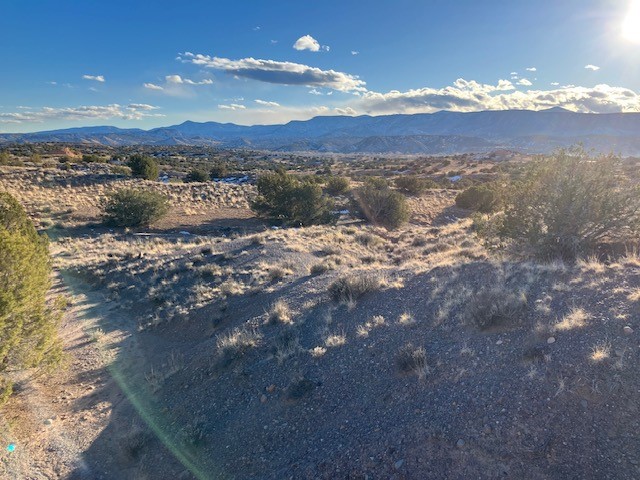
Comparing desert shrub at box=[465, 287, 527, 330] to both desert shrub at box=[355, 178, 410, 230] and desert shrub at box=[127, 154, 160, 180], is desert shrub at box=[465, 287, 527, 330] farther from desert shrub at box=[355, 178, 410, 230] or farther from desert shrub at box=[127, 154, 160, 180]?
desert shrub at box=[127, 154, 160, 180]

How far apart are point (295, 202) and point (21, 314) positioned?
869 inches

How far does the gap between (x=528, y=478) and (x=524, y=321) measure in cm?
308

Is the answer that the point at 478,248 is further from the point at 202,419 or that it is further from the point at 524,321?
the point at 202,419

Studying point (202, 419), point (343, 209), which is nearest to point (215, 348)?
point (202, 419)

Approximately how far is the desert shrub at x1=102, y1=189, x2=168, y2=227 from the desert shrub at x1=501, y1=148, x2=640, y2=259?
2464cm

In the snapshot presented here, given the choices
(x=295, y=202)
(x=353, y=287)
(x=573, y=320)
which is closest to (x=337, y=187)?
(x=295, y=202)

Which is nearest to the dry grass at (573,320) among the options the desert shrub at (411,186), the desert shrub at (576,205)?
the desert shrub at (576,205)

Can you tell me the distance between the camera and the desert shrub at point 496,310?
6883mm

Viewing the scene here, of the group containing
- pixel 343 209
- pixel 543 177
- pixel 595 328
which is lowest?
pixel 343 209

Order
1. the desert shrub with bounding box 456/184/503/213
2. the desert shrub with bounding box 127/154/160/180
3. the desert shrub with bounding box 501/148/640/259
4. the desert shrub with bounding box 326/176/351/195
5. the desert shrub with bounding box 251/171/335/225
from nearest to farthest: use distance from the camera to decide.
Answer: the desert shrub with bounding box 501/148/640/259
the desert shrub with bounding box 251/171/335/225
the desert shrub with bounding box 456/184/503/213
the desert shrub with bounding box 326/176/351/195
the desert shrub with bounding box 127/154/160/180

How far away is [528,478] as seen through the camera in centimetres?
421

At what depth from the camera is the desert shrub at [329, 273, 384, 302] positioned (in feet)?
33.0

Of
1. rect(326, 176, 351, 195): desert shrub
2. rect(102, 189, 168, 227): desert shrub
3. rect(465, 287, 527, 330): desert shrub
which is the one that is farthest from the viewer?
rect(326, 176, 351, 195): desert shrub

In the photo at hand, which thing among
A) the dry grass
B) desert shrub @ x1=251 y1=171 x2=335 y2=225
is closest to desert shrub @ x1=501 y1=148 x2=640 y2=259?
the dry grass
